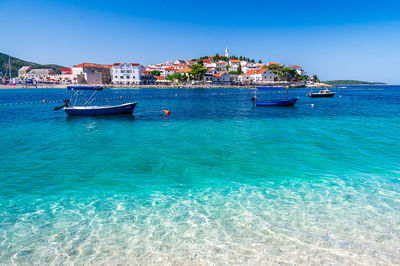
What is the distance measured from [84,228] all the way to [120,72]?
131 metres

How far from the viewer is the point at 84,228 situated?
680 centimetres

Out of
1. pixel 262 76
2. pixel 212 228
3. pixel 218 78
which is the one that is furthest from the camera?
pixel 262 76

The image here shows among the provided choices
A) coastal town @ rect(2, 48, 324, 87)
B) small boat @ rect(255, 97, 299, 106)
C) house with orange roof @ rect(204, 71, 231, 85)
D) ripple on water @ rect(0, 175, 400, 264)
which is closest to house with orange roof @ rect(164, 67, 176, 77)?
coastal town @ rect(2, 48, 324, 87)

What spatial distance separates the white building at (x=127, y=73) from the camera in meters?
125

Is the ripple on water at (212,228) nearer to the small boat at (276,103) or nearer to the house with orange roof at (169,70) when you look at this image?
the small boat at (276,103)

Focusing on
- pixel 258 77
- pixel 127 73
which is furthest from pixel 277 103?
pixel 258 77

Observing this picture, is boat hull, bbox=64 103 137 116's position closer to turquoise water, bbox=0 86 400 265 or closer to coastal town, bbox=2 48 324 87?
turquoise water, bbox=0 86 400 265

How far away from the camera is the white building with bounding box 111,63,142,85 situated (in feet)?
411

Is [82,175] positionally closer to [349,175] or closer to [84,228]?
[84,228]

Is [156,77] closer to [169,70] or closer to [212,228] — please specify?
[169,70]

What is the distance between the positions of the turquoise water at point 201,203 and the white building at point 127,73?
377ft

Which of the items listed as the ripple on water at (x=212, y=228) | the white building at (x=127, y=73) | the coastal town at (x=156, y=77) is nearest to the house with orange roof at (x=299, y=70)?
the coastal town at (x=156, y=77)

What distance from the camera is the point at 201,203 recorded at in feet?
27.1

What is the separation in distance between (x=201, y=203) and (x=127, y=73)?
128372 millimetres
